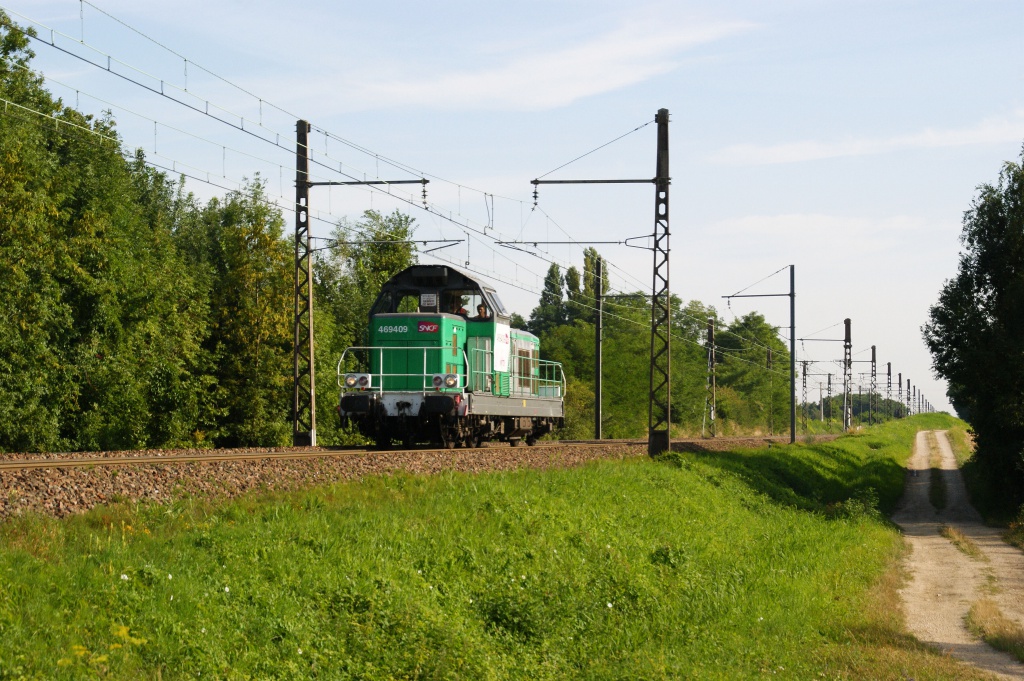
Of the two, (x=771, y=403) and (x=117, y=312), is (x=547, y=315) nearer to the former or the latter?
(x=771, y=403)

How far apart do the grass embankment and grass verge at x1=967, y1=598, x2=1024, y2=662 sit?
1.22 metres

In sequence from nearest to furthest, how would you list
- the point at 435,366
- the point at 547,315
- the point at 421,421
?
the point at 421,421, the point at 435,366, the point at 547,315

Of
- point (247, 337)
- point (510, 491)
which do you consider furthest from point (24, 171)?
point (510, 491)

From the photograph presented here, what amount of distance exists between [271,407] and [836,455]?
2862 cm

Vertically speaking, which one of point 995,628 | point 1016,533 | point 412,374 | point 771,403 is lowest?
point 1016,533

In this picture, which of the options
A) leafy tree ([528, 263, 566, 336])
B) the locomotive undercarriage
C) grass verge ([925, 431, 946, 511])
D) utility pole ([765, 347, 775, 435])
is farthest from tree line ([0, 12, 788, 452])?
leafy tree ([528, 263, 566, 336])

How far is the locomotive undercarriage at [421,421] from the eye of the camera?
85.8 feet

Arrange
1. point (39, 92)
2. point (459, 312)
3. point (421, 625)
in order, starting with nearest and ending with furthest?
1. point (421, 625)
2. point (459, 312)
3. point (39, 92)

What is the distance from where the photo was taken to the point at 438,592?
39.2 ft

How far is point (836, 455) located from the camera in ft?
170

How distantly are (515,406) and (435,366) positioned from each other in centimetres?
398

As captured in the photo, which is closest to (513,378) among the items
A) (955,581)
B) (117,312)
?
(955,581)

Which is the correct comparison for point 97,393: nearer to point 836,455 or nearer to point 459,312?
point 459,312

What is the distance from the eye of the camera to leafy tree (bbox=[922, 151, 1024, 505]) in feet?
111
